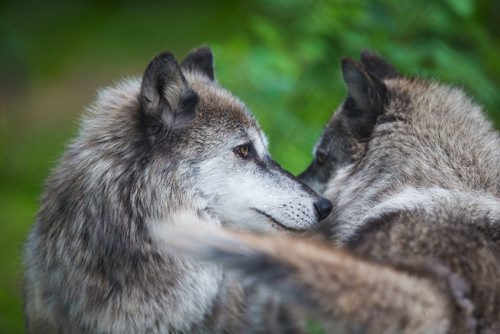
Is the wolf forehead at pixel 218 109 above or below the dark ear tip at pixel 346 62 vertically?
below

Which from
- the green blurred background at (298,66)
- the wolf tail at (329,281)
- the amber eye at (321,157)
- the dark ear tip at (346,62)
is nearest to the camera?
the wolf tail at (329,281)

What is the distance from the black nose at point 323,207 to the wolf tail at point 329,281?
45.3 inches

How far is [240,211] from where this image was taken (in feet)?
14.0

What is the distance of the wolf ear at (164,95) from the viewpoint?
4.09 meters

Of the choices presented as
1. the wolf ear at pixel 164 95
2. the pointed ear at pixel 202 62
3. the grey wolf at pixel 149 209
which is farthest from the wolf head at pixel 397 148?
the wolf ear at pixel 164 95

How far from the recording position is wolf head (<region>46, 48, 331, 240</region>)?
4.07 m

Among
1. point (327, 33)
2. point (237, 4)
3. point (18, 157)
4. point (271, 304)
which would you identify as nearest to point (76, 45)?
point (237, 4)

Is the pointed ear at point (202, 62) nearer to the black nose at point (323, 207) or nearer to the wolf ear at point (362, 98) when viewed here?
the wolf ear at point (362, 98)

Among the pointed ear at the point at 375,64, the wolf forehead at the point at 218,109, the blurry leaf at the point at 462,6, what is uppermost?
the blurry leaf at the point at 462,6

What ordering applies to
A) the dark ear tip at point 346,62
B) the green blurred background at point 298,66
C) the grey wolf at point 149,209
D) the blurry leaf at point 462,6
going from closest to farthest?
1. the grey wolf at point 149,209
2. the dark ear tip at point 346,62
3. the blurry leaf at point 462,6
4. the green blurred background at point 298,66

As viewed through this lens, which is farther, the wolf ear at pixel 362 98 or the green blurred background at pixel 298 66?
the green blurred background at pixel 298 66

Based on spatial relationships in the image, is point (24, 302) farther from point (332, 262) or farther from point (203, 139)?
point (332, 262)

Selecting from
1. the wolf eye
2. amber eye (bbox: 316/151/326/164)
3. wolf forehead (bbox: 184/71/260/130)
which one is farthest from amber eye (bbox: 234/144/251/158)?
amber eye (bbox: 316/151/326/164)

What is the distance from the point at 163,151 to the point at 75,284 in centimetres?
78
